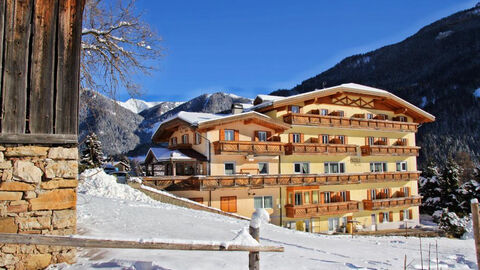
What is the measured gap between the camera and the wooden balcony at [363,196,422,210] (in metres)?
31.6

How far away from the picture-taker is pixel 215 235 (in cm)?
1085

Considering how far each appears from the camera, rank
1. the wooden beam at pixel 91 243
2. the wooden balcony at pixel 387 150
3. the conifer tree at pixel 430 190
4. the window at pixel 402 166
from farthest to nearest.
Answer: the conifer tree at pixel 430 190
the window at pixel 402 166
the wooden balcony at pixel 387 150
the wooden beam at pixel 91 243

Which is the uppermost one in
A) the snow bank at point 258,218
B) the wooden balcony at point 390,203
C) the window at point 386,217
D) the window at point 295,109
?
the window at point 295,109

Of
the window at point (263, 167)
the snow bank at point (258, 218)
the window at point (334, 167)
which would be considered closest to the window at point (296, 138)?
the window at point (334, 167)

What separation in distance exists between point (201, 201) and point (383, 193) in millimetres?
18758

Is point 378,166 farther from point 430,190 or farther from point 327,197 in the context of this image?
point 430,190

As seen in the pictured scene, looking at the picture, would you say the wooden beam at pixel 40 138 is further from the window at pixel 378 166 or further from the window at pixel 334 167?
the window at pixel 378 166

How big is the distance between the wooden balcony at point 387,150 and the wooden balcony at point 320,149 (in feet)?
4.93

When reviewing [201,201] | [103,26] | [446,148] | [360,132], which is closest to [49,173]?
[103,26]

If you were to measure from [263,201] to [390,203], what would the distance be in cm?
1300

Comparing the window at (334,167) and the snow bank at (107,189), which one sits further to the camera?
the window at (334,167)

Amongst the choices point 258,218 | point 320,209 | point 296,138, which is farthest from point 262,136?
point 258,218

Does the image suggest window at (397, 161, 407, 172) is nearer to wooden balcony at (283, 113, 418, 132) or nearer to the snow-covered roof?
wooden balcony at (283, 113, 418, 132)

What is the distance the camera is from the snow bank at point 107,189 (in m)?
18.2
